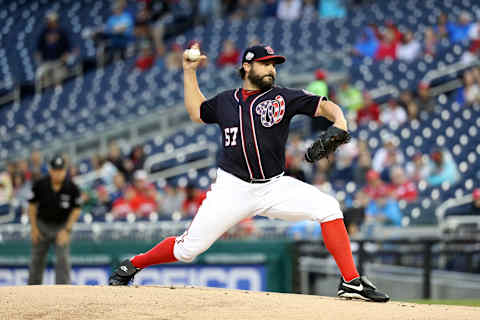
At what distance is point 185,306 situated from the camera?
5.05 meters

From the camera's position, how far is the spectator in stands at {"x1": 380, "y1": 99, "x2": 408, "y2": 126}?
1363 cm

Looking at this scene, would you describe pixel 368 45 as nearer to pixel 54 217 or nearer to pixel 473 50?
pixel 473 50

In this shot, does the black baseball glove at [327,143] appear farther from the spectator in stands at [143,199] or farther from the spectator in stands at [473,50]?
the spectator in stands at [473,50]

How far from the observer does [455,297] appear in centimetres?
A: 952

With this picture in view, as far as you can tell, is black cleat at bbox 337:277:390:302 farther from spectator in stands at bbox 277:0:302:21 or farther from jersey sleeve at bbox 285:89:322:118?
spectator in stands at bbox 277:0:302:21

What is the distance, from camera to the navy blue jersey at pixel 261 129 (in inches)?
212

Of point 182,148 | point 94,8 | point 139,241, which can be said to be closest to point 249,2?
point 94,8

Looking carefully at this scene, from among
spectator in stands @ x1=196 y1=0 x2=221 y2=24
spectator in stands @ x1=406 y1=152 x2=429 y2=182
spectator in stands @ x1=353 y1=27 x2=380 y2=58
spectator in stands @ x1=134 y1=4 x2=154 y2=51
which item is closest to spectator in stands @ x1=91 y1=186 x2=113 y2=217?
spectator in stands @ x1=406 y1=152 x2=429 y2=182

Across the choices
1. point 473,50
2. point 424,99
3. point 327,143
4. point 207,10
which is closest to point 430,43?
point 473,50

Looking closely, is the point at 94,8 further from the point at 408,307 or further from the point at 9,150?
the point at 408,307

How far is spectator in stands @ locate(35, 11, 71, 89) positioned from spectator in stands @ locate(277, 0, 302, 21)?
184 inches

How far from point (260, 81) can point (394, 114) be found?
8526mm

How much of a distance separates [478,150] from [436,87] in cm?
255

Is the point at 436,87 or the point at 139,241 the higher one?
the point at 436,87
